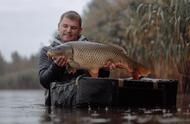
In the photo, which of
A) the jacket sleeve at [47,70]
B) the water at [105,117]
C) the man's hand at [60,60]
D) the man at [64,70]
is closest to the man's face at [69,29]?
the man at [64,70]

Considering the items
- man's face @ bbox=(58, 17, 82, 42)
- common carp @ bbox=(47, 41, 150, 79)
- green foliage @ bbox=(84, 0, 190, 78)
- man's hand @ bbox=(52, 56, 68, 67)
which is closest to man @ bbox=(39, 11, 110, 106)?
man's face @ bbox=(58, 17, 82, 42)

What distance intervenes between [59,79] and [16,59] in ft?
129

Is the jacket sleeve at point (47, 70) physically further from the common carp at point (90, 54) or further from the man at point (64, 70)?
the common carp at point (90, 54)

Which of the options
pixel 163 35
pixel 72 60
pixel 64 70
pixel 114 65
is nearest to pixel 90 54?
pixel 72 60

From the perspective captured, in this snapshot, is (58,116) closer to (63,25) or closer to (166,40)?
(63,25)

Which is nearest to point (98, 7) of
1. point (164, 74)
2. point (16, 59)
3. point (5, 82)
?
point (5, 82)

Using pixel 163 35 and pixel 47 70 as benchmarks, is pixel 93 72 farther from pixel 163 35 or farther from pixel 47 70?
pixel 163 35

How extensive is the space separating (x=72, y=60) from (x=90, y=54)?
210 mm

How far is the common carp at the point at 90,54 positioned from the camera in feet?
24.1

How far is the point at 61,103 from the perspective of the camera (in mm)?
8109

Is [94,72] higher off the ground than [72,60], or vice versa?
[72,60]

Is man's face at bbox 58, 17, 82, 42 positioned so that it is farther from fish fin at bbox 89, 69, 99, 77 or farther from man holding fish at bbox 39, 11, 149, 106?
fish fin at bbox 89, 69, 99, 77

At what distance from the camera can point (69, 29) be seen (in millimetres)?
8109

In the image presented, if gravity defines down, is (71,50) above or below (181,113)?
above
